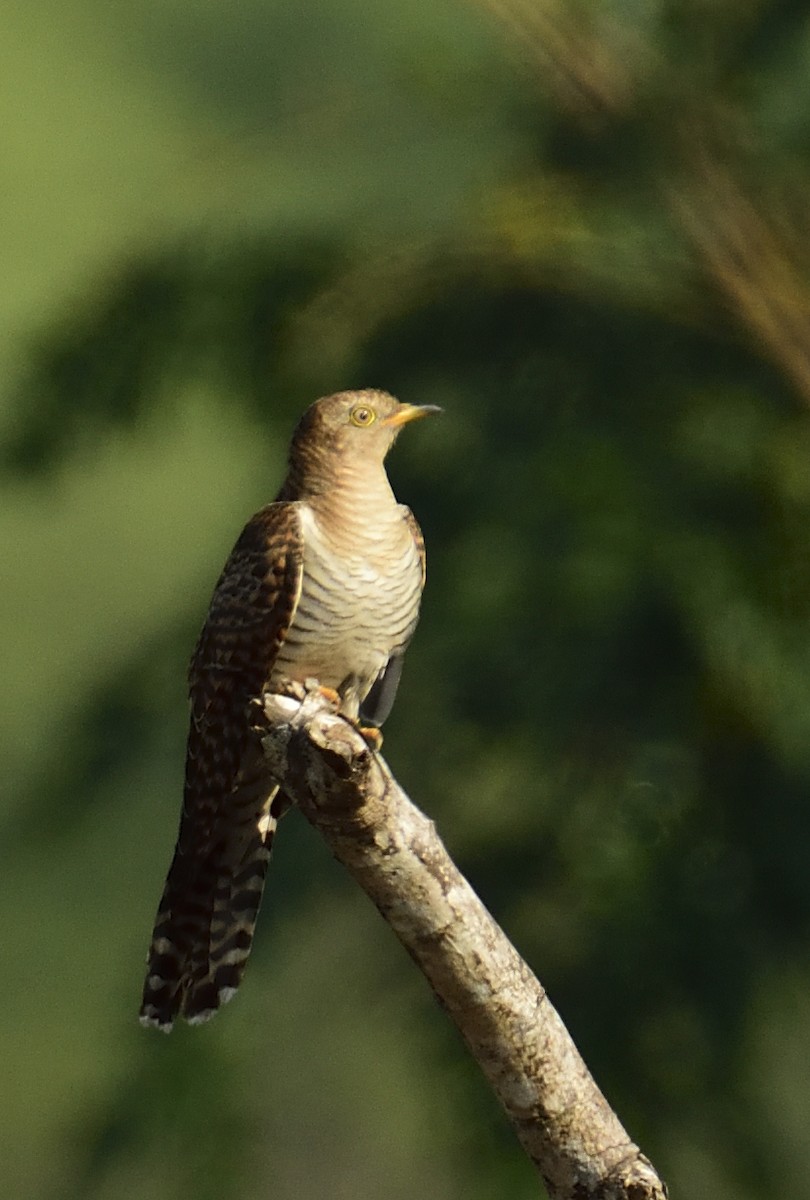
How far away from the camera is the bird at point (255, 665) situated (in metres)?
2.74

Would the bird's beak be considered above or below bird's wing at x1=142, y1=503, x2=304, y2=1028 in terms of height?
above

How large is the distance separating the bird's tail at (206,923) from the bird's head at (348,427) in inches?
22.7

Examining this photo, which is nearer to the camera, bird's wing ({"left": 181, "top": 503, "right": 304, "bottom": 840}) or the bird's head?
bird's wing ({"left": 181, "top": 503, "right": 304, "bottom": 840})

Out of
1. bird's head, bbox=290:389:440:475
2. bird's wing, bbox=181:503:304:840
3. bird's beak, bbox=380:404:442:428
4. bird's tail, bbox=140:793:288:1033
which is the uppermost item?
bird's beak, bbox=380:404:442:428

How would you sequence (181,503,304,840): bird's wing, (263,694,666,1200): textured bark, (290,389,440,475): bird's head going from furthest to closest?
(290,389,440,475): bird's head, (181,503,304,840): bird's wing, (263,694,666,1200): textured bark

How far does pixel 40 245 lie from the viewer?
8086 mm

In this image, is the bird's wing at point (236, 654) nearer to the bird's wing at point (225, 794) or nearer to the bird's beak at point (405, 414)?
the bird's wing at point (225, 794)

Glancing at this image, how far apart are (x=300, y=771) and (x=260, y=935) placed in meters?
1.60

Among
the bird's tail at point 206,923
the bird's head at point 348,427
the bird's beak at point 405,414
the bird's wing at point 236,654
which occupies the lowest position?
the bird's tail at point 206,923

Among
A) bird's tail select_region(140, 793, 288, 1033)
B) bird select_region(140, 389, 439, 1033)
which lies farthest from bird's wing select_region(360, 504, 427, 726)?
bird's tail select_region(140, 793, 288, 1033)

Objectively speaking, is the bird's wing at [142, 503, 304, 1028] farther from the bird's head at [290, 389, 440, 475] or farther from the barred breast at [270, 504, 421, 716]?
the bird's head at [290, 389, 440, 475]

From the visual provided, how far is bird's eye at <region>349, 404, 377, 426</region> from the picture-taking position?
299 centimetres

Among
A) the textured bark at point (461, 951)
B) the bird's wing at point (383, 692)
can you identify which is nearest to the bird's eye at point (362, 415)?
the bird's wing at point (383, 692)

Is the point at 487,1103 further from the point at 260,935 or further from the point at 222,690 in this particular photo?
the point at 222,690
